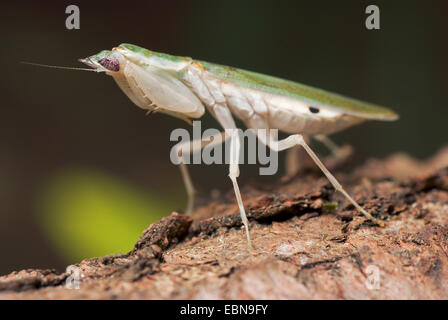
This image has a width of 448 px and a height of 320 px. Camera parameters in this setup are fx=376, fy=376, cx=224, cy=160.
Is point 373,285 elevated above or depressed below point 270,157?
below

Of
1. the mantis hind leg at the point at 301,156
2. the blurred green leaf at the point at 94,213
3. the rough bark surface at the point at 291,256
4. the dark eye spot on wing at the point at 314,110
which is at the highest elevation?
the dark eye spot on wing at the point at 314,110

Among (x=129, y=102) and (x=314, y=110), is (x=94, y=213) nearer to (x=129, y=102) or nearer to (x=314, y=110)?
(x=129, y=102)

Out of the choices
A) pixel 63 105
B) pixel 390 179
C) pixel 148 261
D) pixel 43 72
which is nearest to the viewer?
pixel 148 261

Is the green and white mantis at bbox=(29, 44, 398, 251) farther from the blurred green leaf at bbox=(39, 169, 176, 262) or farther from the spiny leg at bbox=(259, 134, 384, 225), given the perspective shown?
the blurred green leaf at bbox=(39, 169, 176, 262)

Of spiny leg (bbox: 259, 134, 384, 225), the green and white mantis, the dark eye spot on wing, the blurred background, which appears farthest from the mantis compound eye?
the dark eye spot on wing

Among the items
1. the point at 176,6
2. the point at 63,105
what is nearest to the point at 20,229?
the point at 63,105

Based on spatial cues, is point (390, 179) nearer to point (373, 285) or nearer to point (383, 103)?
point (373, 285)

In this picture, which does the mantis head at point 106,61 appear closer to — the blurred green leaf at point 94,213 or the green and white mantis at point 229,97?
the green and white mantis at point 229,97

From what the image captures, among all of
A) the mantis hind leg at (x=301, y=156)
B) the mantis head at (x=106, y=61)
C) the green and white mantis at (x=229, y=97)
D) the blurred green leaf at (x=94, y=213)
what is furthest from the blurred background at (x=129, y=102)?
the mantis head at (x=106, y=61)
